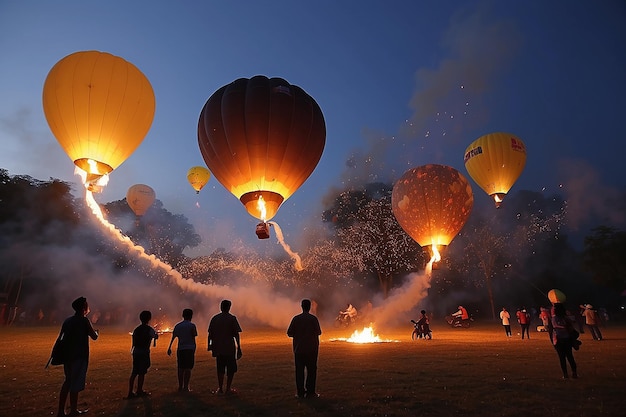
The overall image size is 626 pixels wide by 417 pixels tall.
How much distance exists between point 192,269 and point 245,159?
5045 centimetres

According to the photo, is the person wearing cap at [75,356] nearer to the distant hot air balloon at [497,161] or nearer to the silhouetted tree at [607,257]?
the distant hot air balloon at [497,161]

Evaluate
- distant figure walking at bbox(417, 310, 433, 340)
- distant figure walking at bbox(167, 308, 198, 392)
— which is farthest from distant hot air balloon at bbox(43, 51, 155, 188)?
distant figure walking at bbox(417, 310, 433, 340)

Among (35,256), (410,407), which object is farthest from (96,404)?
(35,256)

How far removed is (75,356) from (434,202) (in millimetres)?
17539

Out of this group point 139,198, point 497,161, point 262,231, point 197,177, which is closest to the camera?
point 262,231

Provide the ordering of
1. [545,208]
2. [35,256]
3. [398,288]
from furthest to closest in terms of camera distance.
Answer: [545,208] < [398,288] < [35,256]

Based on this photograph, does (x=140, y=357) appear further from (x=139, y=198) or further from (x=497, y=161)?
(x=139, y=198)

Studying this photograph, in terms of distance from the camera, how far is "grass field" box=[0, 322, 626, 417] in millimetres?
7180

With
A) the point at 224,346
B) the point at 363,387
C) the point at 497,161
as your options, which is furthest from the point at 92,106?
the point at 497,161

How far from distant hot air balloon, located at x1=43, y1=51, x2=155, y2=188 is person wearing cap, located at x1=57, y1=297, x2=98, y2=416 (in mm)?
8980

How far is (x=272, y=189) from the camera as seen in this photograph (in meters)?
16.0

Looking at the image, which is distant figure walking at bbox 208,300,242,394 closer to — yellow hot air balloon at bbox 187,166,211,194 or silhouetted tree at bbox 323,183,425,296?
yellow hot air balloon at bbox 187,166,211,194

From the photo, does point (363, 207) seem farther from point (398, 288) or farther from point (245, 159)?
point (245, 159)

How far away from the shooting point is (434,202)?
21188 millimetres
